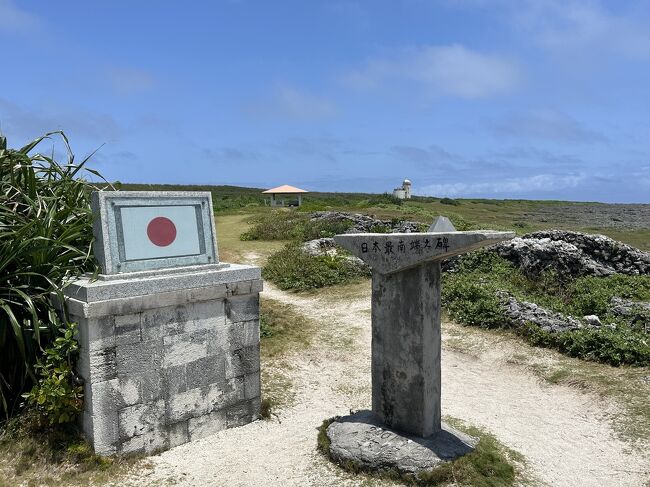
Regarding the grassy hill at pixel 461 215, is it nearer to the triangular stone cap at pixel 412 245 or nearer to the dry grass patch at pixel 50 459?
the triangular stone cap at pixel 412 245

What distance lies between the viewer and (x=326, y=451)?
578 cm

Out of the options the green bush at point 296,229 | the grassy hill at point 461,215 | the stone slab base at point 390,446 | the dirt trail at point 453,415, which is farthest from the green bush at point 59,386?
the grassy hill at point 461,215

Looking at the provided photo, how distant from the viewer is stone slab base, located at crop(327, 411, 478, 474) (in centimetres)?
532

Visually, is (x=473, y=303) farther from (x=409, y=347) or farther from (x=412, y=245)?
(x=412, y=245)

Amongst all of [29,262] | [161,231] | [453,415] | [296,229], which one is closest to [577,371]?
[453,415]

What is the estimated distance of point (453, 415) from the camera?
283 inches

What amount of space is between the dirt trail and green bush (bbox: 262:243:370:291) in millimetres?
4369

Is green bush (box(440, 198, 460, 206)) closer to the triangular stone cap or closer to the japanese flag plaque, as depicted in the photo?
the japanese flag plaque

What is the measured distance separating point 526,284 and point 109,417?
36.0 feet

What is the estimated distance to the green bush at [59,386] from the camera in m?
5.47

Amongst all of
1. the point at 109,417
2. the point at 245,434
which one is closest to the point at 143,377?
the point at 109,417

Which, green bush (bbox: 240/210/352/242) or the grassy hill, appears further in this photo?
the grassy hill

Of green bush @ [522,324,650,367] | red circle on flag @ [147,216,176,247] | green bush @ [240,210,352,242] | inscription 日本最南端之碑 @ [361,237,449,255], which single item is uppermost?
red circle on flag @ [147,216,176,247]

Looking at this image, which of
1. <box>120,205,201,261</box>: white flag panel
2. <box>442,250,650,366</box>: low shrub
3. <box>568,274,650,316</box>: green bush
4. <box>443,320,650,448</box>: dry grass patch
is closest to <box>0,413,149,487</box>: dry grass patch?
<box>120,205,201,261</box>: white flag panel
